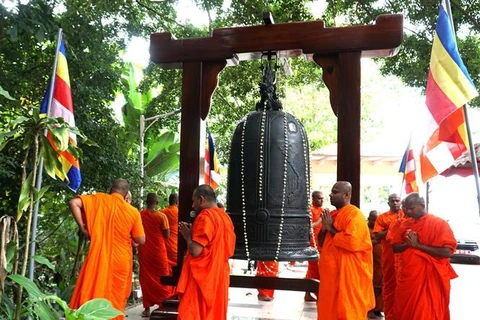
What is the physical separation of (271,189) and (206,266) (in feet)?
4.00

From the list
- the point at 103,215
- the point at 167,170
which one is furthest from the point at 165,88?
the point at 103,215

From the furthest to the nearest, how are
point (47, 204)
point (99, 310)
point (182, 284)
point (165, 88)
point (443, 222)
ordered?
point (165, 88), point (47, 204), point (443, 222), point (182, 284), point (99, 310)

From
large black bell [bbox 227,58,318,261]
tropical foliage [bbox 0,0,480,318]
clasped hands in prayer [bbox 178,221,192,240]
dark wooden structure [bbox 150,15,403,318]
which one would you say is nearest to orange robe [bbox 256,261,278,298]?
tropical foliage [bbox 0,0,480,318]

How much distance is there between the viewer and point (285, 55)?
18.1ft

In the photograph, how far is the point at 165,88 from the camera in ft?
43.9

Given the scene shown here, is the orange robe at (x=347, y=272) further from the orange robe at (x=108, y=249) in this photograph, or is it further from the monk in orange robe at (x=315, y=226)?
the monk in orange robe at (x=315, y=226)

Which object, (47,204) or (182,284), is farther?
(47,204)

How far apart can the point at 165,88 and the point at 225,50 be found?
812cm

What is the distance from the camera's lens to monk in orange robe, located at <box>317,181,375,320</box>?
17.8 ft

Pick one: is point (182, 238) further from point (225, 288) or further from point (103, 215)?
point (103, 215)

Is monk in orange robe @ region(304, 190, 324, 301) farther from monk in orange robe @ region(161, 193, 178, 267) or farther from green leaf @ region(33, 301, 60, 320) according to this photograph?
green leaf @ region(33, 301, 60, 320)

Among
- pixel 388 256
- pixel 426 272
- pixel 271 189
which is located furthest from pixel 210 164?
pixel 271 189

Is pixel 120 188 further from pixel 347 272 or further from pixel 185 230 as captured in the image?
pixel 347 272

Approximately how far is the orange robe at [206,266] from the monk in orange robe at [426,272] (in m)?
2.68
